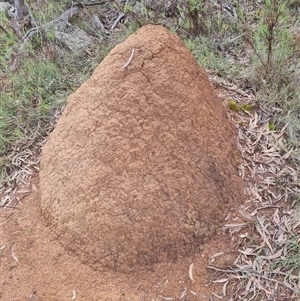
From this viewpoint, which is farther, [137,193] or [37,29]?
[37,29]

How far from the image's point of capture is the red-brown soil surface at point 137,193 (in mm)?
2123

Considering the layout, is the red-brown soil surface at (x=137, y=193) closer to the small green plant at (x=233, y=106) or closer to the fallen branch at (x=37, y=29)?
the small green plant at (x=233, y=106)

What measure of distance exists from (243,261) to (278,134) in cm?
85

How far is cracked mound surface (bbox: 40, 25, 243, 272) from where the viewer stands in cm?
215

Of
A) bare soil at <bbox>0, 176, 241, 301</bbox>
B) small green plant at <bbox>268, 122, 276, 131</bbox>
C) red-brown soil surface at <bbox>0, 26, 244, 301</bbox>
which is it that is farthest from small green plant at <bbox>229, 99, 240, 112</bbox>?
bare soil at <bbox>0, 176, 241, 301</bbox>

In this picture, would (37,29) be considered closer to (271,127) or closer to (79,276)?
(271,127)

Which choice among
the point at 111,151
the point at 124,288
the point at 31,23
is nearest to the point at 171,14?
the point at 31,23

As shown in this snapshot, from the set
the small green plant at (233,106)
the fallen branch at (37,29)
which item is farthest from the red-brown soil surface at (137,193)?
the fallen branch at (37,29)

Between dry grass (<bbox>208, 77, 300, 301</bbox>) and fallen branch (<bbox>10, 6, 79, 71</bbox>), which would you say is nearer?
dry grass (<bbox>208, 77, 300, 301</bbox>)

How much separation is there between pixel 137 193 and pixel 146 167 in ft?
0.45

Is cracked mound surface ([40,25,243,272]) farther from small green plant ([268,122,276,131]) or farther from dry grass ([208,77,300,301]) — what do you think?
small green plant ([268,122,276,131])

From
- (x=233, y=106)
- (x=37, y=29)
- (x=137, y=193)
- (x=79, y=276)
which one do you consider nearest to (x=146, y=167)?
(x=137, y=193)

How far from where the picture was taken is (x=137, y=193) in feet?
7.13

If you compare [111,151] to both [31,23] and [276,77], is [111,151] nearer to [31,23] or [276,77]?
[276,77]
